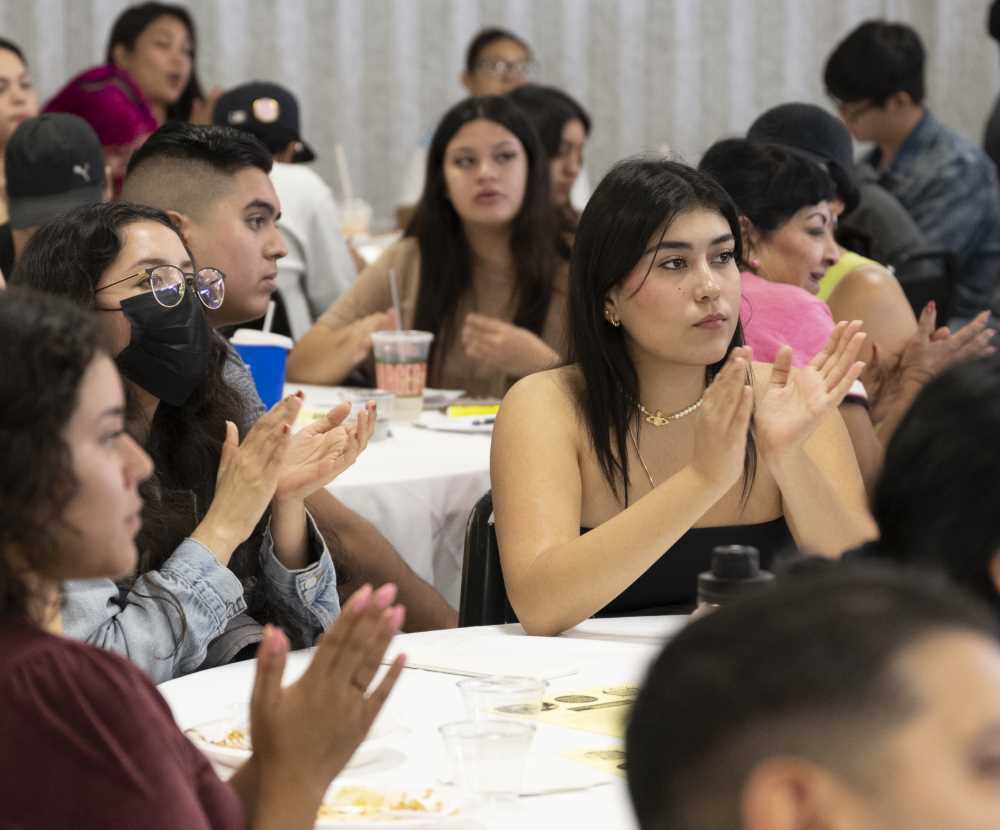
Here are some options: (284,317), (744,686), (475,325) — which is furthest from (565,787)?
(284,317)

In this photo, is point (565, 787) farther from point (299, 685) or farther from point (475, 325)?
point (475, 325)

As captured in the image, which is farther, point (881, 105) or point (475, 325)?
point (881, 105)

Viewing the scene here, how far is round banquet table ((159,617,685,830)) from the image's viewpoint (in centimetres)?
152

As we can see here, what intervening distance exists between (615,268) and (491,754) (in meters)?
1.19

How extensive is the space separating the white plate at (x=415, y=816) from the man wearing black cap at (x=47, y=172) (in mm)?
2895

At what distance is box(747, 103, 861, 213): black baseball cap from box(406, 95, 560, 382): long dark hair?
672mm

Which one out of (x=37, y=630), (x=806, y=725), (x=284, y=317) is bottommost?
(x=284, y=317)

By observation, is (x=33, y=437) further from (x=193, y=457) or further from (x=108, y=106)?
(x=108, y=106)

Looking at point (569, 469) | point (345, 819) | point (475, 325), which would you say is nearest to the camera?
point (345, 819)

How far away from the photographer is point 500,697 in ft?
5.52

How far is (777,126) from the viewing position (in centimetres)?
420

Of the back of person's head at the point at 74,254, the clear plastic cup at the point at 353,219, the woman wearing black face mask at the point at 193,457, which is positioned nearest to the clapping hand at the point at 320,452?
the woman wearing black face mask at the point at 193,457

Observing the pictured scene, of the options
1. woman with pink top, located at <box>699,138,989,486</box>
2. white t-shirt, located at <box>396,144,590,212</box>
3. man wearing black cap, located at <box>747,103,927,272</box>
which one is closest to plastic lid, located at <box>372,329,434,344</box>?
woman with pink top, located at <box>699,138,989,486</box>

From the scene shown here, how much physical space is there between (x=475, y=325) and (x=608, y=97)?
4553mm
